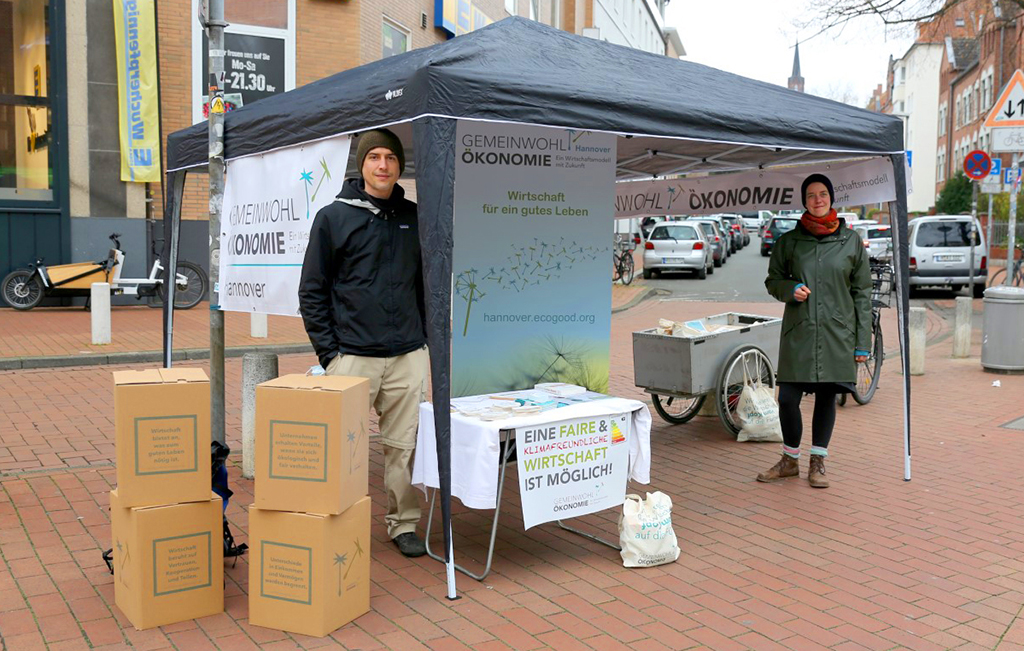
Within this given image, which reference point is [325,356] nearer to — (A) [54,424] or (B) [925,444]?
(A) [54,424]

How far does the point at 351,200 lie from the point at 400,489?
4.79 feet

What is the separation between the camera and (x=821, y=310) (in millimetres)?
6000

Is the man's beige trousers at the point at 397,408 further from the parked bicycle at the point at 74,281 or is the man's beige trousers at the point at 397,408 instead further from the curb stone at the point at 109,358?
the parked bicycle at the point at 74,281

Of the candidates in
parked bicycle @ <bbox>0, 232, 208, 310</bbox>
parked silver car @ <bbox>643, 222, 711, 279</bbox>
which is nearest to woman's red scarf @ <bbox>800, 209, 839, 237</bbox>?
parked bicycle @ <bbox>0, 232, 208, 310</bbox>

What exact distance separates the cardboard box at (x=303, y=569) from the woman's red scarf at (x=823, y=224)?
11.8 feet

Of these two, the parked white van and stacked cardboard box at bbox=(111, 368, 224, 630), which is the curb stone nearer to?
stacked cardboard box at bbox=(111, 368, 224, 630)

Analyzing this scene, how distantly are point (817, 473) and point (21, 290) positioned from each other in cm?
1307

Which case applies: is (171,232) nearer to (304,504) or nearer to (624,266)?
(304,504)

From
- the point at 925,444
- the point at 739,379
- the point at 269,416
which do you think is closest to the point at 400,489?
the point at 269,416

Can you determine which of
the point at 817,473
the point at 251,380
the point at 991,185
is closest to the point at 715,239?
the point at 991,185

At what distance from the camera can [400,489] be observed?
4809 mm

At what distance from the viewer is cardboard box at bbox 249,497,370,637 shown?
379 centimetres

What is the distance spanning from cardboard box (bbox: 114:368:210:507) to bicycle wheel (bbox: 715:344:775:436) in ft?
14.2

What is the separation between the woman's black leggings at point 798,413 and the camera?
6.13 m
